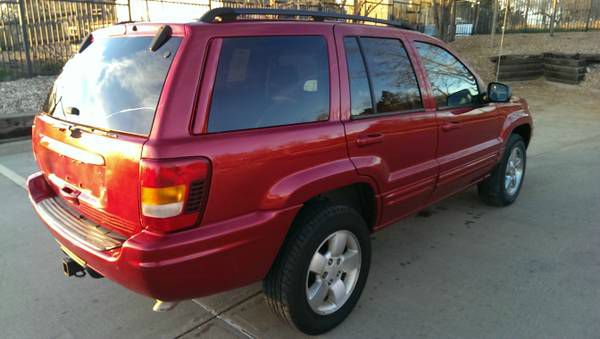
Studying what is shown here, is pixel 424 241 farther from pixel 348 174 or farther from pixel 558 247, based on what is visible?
pixel 348 174

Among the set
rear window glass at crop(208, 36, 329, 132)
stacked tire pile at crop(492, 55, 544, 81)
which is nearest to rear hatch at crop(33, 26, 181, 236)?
rear window glass at crop(208, 36, 329, 132)

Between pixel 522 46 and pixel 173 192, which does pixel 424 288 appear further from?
pixel 522 46

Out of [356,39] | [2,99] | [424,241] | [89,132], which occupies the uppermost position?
[356,39]

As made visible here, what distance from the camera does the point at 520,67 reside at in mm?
15383

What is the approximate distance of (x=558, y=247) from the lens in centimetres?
391

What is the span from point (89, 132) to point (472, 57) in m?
17.1

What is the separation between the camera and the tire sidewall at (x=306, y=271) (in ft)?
8.26

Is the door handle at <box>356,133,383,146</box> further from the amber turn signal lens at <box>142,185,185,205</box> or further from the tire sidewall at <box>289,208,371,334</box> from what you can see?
the amber turn signal lens at <box>142,185,185,205</box>

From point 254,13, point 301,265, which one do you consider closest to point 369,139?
point 301,265

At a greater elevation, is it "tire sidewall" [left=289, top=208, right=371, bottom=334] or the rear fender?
the rear fender

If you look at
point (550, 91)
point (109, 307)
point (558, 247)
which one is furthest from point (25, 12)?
point (550, 91)

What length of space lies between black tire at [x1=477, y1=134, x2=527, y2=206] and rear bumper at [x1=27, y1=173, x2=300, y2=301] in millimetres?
3011

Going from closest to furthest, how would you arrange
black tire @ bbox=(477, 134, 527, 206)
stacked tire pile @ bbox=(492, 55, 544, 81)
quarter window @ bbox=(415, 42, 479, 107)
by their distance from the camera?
quarter window @ bbox=(415, 42, 479, 107) < black tire @ bbox=(477, 134, 527, 206) < stacked tire pile @ bbox=(492, 55, 544, 81)

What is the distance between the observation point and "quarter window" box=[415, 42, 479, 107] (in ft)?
11.7
